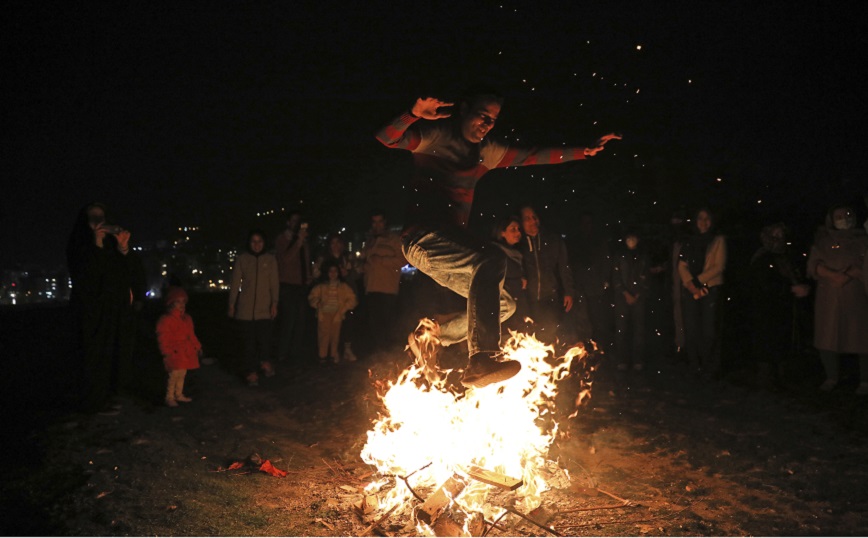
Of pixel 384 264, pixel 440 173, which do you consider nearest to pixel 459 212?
pixel 440 173

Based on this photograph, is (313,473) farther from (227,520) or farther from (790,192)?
(790,192)

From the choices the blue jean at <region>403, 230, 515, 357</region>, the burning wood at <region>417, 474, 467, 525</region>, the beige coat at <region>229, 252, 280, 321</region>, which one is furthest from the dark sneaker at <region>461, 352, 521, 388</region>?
the beige coat at <region>229, 252, 280, 321</region>

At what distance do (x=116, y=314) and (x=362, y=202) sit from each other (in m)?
10.3

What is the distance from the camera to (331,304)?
9555 millimetres

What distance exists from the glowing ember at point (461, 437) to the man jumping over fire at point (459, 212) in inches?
17.2

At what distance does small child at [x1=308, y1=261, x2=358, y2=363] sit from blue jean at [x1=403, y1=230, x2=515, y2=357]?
5204mm

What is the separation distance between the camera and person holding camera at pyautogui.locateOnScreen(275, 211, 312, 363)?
9.41 meters

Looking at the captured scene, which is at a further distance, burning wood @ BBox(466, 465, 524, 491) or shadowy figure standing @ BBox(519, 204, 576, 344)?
shadowy figure standing @ BBox(519, 204, 576, 344)

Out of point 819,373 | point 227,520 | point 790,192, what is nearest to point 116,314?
point 227,520

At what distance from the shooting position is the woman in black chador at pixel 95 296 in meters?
6.81

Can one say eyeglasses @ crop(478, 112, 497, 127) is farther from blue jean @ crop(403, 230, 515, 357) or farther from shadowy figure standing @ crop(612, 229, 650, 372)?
shadowy figure standing @ crop(612, 229, 650, 372)

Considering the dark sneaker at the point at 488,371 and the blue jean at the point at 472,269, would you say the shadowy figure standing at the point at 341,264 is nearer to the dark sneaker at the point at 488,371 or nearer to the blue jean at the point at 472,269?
the blue jean at the point at 472,269

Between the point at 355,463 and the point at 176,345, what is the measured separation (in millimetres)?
2959

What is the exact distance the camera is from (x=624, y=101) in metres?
11.8
